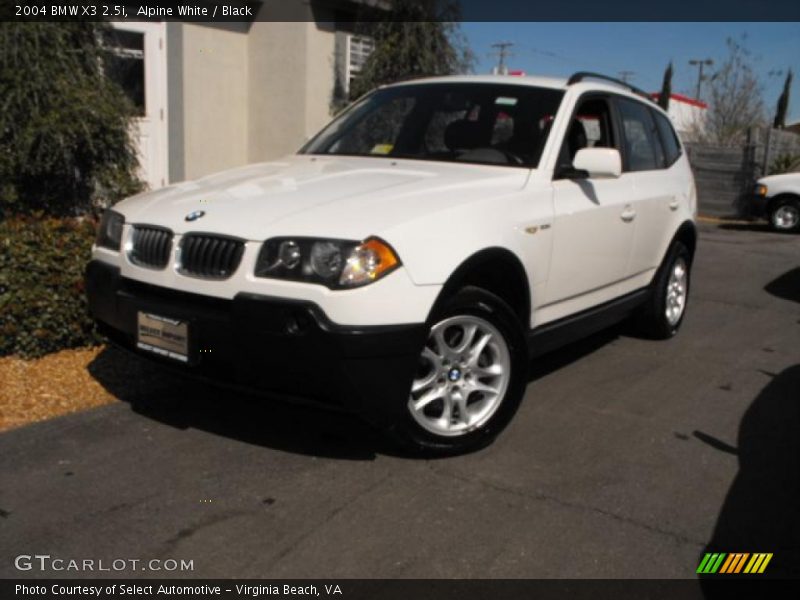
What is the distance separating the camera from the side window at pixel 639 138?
5590 millimetres

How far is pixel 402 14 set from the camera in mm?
11461

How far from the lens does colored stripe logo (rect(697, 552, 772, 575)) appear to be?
301 centimetres

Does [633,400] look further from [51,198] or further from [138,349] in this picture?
[51,198]

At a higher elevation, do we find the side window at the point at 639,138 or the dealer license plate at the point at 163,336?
the side window at the point at 639,138

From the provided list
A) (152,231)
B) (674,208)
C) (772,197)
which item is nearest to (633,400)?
(674,208)

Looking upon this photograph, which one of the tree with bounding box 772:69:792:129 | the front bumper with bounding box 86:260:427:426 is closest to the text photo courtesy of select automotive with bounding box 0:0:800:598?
the front bumper with bounding box 86:260:427:426

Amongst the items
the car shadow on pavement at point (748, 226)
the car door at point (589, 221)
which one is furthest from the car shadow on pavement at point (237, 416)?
the car shadow on pavement at point (748, 226)

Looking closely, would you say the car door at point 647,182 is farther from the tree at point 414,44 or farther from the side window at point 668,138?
the tree at point 414,44

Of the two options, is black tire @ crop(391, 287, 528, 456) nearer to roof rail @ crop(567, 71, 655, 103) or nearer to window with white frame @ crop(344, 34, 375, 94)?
roof rail @ crop(567, 71, 655, 103)

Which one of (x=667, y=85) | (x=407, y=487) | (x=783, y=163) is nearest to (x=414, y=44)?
(x=407, y=487)

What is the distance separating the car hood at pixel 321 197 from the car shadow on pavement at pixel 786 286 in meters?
5.51

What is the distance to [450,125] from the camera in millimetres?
4961

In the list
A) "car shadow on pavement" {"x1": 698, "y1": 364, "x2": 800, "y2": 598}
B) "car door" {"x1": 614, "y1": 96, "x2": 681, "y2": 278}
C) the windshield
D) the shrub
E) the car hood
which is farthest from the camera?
the shrub

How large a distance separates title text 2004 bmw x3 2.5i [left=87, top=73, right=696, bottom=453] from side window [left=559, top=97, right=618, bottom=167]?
15 millimetres
